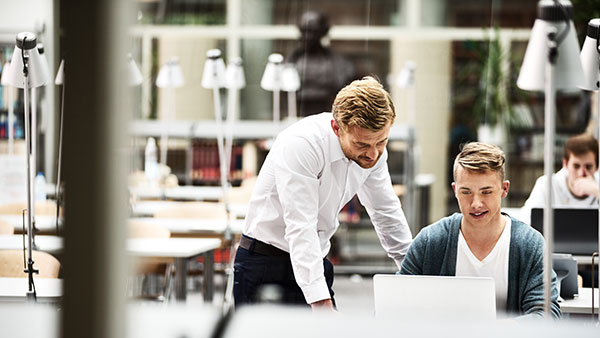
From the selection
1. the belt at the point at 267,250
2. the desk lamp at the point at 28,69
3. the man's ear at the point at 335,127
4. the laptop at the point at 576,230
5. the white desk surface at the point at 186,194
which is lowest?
the white desk surface at the point at 186,194

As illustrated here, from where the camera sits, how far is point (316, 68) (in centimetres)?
710

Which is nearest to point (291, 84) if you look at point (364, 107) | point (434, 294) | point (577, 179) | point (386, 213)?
point (577, 179)

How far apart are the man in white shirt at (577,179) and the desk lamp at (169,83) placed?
3706mm

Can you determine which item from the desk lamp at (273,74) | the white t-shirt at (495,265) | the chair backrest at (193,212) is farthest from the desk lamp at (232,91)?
the white t-shirt at (495,265)

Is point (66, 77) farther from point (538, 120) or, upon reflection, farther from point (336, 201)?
point (538, 120)

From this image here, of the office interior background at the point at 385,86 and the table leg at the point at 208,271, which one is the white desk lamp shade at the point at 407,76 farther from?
the table leg at the point at 208,271

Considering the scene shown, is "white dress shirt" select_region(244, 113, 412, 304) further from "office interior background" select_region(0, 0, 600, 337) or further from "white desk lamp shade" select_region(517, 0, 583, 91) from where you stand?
"office interior background" select_region(0, 0, 600, 337)

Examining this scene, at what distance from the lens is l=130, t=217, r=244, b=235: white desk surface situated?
4688 millimetres

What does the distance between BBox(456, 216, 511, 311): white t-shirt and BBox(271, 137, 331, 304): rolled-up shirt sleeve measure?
404 millimetres

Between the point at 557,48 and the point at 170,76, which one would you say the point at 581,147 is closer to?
the point at 557,48

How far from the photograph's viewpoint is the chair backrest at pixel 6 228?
378 cm

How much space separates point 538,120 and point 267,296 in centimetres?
516

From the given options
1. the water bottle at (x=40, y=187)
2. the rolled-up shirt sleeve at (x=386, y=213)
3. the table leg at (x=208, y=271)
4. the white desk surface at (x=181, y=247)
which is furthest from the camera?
the water bottle at (x=40, y=187)

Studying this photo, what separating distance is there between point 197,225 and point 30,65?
200 cm
